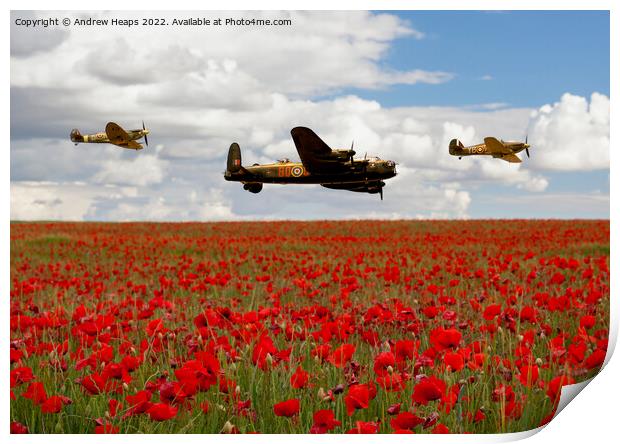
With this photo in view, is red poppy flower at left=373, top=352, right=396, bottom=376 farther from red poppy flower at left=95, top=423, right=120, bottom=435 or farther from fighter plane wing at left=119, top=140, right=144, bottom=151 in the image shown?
fighter plane wing at left=119, top=140, right=144, bottom=151

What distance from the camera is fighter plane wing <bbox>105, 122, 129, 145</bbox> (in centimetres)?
434

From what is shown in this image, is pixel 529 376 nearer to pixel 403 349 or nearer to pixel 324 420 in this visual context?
pixel 403 349

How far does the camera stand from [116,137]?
4.34m

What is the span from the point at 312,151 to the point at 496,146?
1593 mm

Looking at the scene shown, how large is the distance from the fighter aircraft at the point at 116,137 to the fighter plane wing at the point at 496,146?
2.38m

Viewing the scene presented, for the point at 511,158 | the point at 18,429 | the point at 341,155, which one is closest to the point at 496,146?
the point at 511,158

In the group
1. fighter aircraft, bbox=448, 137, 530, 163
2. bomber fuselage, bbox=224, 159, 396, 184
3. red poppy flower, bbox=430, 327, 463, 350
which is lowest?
red poppy flower, bbox=430, 327, 463, 350

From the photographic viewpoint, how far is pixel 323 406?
345 centimetres

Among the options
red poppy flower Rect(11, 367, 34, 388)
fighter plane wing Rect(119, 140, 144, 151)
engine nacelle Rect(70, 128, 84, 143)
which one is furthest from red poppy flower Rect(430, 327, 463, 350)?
engine nacelle Rect(70, 128, 84, 143)

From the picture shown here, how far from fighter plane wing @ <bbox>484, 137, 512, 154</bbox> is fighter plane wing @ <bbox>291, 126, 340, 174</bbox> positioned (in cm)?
139
